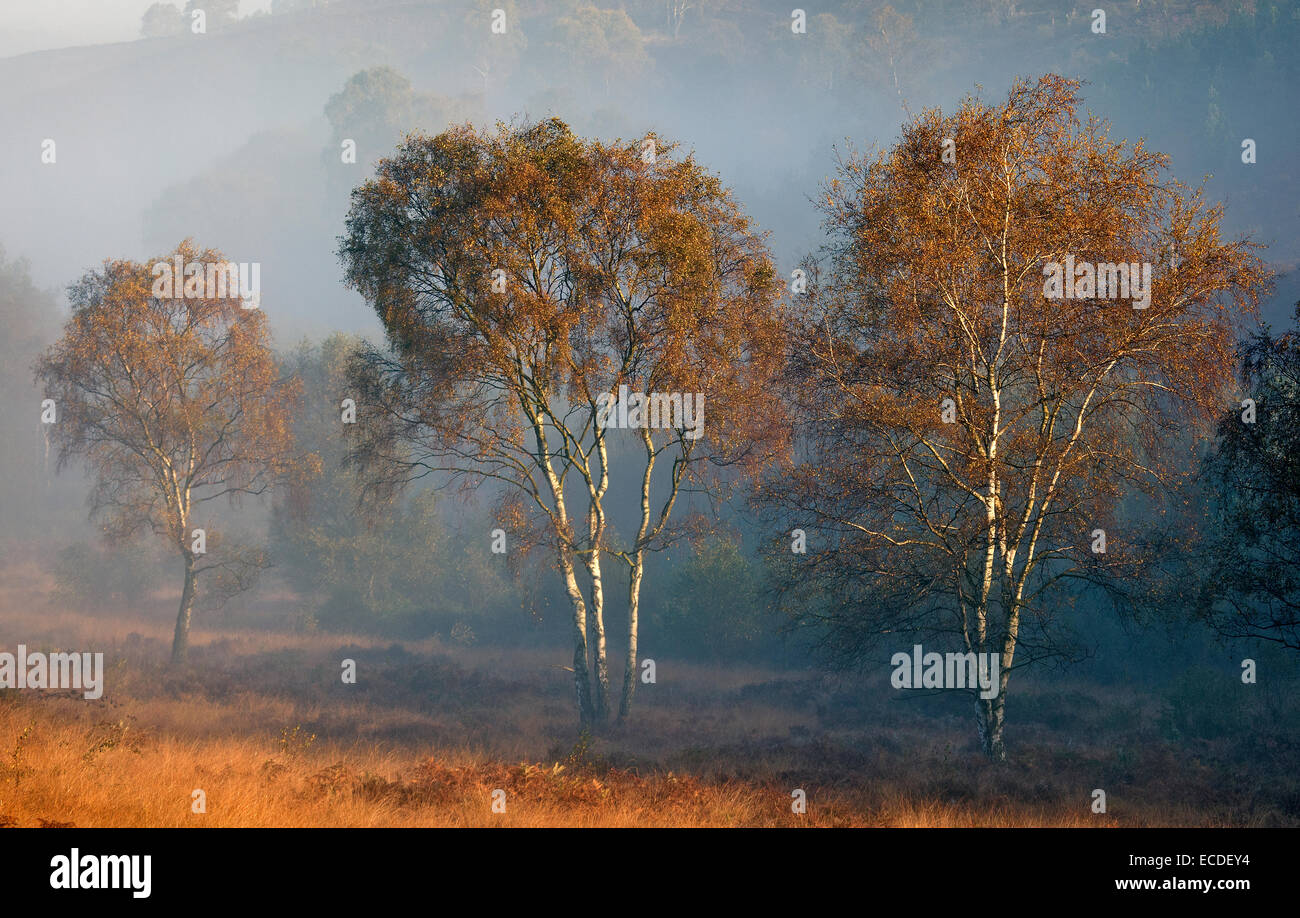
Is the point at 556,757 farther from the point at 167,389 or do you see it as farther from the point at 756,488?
the point at 167,389

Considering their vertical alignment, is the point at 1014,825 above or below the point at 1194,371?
below

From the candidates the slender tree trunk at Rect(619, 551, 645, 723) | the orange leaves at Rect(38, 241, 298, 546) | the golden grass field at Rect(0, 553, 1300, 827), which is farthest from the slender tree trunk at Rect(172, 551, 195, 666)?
the slender tree trunk at Rect(619, 551, 645, 723)

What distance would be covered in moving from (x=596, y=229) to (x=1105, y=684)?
2347 cm

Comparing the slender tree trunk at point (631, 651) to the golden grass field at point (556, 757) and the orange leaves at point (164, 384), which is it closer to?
the golden grass field at point (556, 757)

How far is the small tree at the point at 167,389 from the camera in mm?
28781

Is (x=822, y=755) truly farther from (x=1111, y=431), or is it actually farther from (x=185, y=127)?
(x=185, y=127)

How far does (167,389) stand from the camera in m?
29.6

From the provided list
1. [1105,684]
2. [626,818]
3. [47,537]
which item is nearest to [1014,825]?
[626,818]

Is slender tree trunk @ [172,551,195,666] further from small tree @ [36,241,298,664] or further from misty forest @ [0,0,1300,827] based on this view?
misty forest @ [0,0,1300,827]

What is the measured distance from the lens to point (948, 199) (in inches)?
639

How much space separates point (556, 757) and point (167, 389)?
21.2 metres

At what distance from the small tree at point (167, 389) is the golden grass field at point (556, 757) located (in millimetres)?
6346

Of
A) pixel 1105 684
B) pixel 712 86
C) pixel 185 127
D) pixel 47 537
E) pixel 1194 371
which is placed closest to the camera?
pixel 1194 371

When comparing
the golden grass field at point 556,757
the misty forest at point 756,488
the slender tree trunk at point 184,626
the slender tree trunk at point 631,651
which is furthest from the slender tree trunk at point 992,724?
the slender tree trunk at point 184,626
